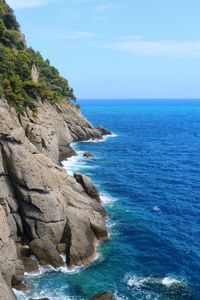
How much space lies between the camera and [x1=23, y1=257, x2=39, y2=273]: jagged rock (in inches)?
1951

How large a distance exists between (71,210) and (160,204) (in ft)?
75.5

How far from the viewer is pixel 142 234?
61469 mm

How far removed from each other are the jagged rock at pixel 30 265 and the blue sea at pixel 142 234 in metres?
1.28

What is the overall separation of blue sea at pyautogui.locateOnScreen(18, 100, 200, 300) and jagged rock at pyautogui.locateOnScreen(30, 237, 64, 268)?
4.63ft

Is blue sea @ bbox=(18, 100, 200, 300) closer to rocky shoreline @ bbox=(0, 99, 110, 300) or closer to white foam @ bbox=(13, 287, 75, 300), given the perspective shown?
white foam @ bbox=(13, 287, 75, 300)

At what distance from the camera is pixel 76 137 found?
138625 mm

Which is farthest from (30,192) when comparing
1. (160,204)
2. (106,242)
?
(160,204)

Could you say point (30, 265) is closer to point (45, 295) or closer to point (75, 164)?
point (45, 295)

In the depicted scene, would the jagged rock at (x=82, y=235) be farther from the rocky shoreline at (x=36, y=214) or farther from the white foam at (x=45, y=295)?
the white foam at (x=45, y=295)

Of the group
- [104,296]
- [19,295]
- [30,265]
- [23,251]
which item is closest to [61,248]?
[23,251]

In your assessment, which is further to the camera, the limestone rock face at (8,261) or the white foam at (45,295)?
the limestone rock face at (8,261)

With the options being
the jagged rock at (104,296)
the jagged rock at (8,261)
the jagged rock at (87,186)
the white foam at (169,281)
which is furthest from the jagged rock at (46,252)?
the jagged rock at (87,186)

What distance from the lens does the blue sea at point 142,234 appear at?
46688 mm

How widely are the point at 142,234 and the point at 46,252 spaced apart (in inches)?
641
